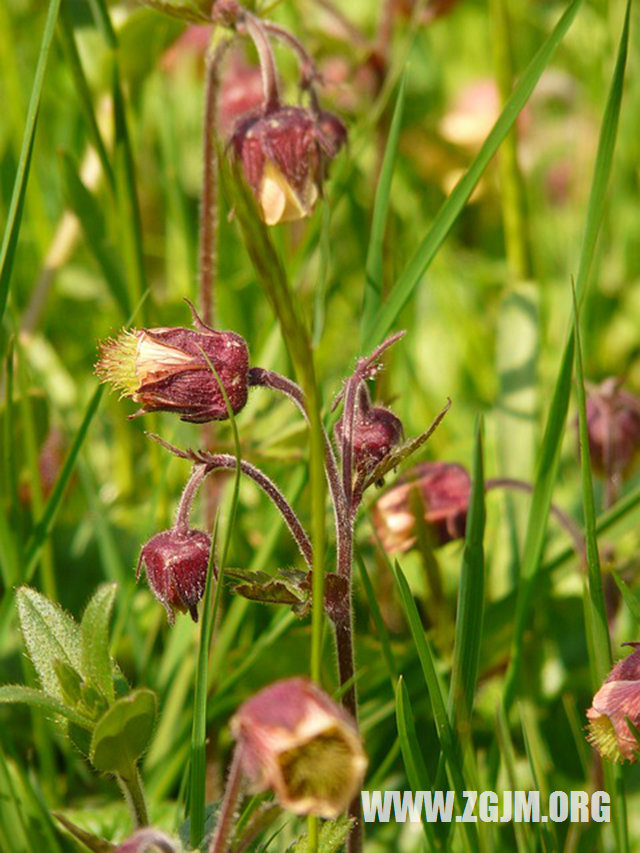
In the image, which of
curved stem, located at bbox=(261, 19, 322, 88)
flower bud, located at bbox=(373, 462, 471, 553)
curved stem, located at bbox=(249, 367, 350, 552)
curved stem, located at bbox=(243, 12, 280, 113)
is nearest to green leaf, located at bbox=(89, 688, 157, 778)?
curved stem, located at bbox=(249, 367, 350, 552)

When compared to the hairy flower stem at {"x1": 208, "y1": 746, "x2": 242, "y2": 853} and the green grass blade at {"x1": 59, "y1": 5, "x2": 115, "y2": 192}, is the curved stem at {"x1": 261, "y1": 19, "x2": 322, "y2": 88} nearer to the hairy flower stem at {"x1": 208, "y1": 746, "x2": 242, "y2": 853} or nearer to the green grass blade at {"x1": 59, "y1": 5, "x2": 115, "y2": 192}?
the green grass blade at {"x1": 59, "y1": 5, "x2": 115, "y2": 192}

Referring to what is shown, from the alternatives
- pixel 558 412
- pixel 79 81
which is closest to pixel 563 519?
pixel 558 412

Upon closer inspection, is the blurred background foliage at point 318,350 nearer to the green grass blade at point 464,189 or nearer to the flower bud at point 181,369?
the green grass blade at point 464,189

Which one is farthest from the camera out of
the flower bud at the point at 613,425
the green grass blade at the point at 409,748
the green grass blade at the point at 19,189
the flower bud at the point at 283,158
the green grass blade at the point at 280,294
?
the flower bud at the point at 613,425

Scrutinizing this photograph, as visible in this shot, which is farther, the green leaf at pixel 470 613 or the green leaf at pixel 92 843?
the green leaf at pixel 470 613

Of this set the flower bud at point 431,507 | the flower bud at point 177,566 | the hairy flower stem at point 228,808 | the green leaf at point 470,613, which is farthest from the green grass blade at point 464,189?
the hairy flower stem at point 228,808
